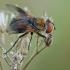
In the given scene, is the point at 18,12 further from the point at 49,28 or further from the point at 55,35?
the point at 55,35

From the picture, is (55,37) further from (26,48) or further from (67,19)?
(26,48)

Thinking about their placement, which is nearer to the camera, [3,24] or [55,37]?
[3,24]

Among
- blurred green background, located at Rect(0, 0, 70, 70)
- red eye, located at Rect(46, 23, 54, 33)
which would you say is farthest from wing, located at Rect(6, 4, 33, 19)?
blurred green background, located at Rect(0, 0, 70, 70)

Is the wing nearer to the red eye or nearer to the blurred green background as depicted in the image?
the red eye

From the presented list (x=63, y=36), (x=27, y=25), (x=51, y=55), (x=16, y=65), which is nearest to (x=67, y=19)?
(x=63, y=36)

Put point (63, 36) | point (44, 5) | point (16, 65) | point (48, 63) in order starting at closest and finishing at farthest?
point (16, 65), point (48, 63), point (63, 36), point (44, 5)

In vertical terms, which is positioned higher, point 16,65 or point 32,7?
point 32,7

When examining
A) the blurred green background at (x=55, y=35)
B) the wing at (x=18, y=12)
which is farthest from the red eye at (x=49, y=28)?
the blurred green background at (x=55, y=35)

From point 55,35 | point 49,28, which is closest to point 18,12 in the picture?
point 49,28

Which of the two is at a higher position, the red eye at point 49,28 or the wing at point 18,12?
the wing at point 18,12

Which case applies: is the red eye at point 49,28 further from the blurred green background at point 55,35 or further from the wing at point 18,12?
the blurred green background at point 55,35
